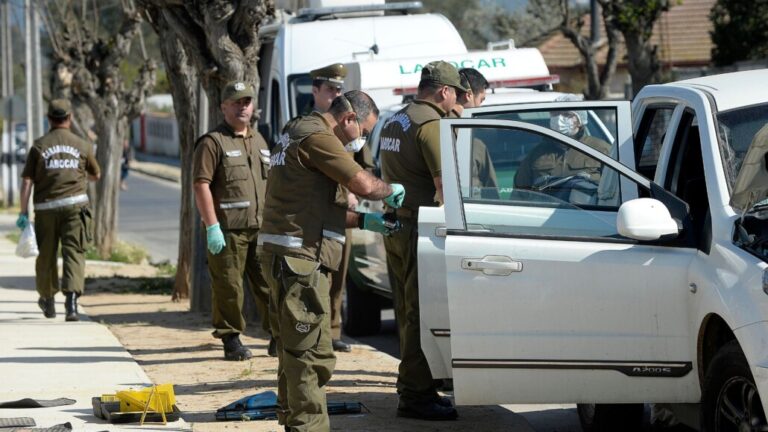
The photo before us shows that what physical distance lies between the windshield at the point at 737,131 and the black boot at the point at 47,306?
7223 mm

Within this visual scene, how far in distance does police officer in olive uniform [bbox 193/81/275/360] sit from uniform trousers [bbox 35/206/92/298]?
249cm

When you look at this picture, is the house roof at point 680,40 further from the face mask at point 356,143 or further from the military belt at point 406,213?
the face mask at point 356,143

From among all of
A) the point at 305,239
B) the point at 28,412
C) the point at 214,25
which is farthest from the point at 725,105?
the point at 214,25

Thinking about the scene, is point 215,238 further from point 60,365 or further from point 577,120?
point 577,120

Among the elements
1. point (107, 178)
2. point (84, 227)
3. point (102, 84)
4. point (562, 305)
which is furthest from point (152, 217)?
point (562, 305)

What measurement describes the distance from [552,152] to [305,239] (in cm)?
127

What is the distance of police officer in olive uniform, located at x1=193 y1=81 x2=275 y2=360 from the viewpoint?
30.3 feet

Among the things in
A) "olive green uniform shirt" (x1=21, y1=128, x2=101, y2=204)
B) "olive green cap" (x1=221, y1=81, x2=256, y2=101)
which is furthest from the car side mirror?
"olive green uniform shirt" (x1=21, y1=128, x2=101, y2=204)

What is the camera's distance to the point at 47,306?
1186cm

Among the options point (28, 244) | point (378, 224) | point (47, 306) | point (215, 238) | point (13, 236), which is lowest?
point (13, 236)

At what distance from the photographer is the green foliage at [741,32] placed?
26.6m

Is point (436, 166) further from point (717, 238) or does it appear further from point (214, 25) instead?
point (214, 25)

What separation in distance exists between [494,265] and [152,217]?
23918mm

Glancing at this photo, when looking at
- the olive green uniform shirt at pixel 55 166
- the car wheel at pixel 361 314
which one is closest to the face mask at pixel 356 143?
the car wheel at pixel 361 314
